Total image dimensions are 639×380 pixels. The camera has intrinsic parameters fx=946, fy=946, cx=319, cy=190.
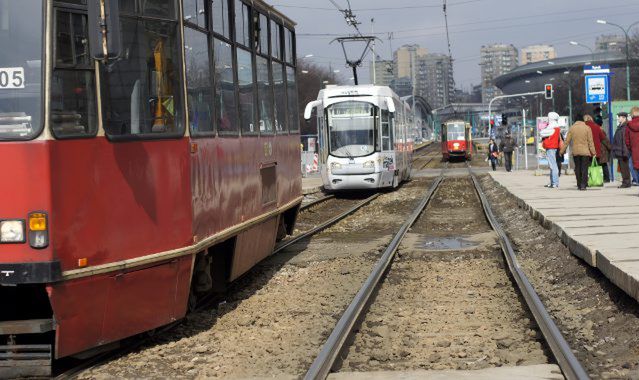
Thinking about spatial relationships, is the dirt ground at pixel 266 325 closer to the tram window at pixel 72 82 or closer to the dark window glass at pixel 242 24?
the tram window at pixel 72 82

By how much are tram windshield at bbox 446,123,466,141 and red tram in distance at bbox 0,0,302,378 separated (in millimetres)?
56053

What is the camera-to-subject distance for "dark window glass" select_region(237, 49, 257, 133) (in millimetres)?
9484

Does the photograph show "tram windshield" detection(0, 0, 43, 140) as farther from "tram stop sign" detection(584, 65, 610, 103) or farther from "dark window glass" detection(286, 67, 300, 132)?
"tram stop sign" detection(584, 65, 610, 103)

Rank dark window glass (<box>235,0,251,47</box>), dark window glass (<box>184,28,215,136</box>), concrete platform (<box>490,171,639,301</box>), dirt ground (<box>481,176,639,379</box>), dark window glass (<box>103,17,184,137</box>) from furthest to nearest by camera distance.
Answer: dark window glass (<box>235,0,251,47</box>)
concrete platform (<box>490,171,639,301</box>)
dark window glass (<box>184,28,215,136</box>)
dark window glass (<box>103,17,184,137</box>)
dirt ground (<box>481,176,639,379</box>)

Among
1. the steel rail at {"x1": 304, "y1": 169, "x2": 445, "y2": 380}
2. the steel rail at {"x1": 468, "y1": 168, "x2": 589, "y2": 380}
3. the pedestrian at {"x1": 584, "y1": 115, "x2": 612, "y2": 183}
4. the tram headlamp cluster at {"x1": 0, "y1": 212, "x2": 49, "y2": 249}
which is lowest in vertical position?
the steel rail at {"x1": 468, "y1": 168, "x2": 589, "y2": 380}

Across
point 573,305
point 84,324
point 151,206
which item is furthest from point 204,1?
point 573,305

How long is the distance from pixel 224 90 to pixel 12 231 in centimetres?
314

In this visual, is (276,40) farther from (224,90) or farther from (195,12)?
(195,12)

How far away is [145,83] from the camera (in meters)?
6.98

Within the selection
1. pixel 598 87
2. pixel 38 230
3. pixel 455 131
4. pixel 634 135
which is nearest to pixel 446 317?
pixel 38 230

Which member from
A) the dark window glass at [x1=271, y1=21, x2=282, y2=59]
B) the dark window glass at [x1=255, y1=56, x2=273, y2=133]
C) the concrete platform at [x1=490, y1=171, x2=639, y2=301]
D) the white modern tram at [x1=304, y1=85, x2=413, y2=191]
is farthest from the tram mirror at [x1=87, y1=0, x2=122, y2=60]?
the white modern tram at [x1=304, y1=85, x2=413, y2=191]

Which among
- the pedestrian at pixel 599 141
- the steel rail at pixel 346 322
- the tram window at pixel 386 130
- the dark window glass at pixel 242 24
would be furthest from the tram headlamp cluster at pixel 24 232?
the tram window at pixel 386 130

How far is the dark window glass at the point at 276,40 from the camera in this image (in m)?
11.4

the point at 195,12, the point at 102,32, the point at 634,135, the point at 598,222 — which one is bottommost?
the point at 598,222
